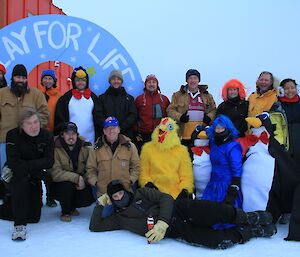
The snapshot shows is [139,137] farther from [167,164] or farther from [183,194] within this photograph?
[183,194]

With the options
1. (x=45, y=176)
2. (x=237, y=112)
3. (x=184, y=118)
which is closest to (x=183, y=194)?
(x=184, y=118)

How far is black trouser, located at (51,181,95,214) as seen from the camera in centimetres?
425

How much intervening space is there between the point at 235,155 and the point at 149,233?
1.22 metres

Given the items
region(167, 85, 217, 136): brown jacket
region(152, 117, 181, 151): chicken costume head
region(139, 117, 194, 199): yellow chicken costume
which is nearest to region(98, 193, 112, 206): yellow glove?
region(139, 117, 194, 199): yellow chicken costume

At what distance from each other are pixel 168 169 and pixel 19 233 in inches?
66.2

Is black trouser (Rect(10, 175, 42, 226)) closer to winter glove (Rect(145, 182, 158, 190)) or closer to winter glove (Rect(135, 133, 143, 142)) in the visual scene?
winter glove (Rect(145, 182, 158, 190))

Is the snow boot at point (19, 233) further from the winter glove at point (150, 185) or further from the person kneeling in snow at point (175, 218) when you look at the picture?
the winter glove at point (150, 185)

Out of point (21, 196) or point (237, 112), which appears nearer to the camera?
point (21, 196)

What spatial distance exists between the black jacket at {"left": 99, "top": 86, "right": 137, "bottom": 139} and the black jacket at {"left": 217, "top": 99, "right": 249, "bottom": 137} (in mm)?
1162

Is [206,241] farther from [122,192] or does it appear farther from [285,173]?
[285,173]

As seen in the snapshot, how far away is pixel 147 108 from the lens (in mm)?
5211

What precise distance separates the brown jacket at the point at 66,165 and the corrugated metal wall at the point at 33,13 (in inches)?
161

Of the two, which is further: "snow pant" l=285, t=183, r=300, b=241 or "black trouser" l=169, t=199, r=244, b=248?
"snow pant" l=285, t=183, r=300, b=241

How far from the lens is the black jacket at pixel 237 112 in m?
4.74
